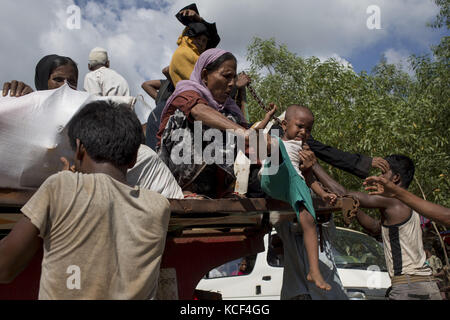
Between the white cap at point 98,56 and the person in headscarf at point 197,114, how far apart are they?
1.38m

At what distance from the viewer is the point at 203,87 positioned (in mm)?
3068

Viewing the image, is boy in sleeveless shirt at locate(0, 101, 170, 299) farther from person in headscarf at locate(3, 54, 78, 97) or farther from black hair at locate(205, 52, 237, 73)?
person in headscarf at locate(3, 54, 78, 97)

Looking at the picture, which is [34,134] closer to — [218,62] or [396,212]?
[218,62]

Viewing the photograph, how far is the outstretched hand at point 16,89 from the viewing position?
232 cm

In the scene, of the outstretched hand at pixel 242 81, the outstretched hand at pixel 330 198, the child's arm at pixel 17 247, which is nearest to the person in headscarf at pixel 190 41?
the outstretched hand at pixel 242 81

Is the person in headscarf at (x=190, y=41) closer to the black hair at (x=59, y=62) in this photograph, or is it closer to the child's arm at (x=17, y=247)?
the black hair at (x=59, y=62)

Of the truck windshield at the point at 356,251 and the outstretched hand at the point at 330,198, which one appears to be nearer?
the outstretched hand at the point at 330,198

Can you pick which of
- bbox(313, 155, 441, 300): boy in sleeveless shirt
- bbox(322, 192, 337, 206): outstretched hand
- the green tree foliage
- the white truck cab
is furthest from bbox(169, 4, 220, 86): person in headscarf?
the green tree foliage

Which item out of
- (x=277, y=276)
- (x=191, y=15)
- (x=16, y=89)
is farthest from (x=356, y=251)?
(x=16, y=89)

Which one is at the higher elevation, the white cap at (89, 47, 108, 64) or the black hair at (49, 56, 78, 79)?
the white cap at (89, 47, 108, 64)

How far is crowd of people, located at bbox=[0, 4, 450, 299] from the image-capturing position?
1575 millimetres

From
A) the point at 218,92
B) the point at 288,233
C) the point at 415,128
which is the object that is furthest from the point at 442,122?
the point at 218,92

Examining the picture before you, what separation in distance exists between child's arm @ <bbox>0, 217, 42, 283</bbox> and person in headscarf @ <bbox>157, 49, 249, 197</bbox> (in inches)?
55.7

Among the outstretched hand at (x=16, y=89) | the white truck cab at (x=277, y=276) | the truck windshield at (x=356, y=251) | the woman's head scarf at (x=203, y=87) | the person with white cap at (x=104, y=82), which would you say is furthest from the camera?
the truck windshield at (x=356, y=251)
